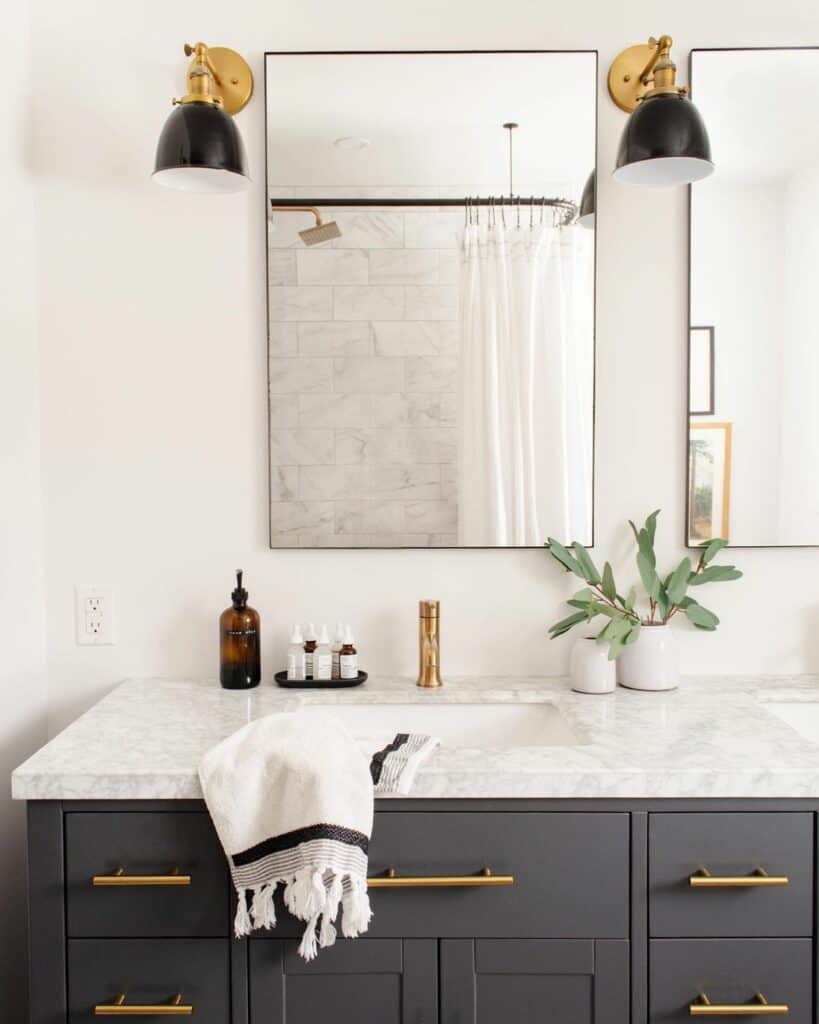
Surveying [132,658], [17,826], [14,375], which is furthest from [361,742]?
[14,375]

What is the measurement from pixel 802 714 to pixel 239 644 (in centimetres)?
115

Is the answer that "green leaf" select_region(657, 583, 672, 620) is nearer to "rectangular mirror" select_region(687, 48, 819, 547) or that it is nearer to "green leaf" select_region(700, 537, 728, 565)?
"green leaf" select_region(700, 537, 728, 565)

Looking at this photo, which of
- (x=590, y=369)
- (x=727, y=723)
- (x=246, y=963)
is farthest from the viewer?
(x=590, y=369)

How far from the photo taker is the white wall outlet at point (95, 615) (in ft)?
6.16

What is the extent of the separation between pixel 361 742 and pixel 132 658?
60 centimetres

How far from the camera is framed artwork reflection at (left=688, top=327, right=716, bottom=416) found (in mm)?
1851

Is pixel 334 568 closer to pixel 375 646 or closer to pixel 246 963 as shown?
pixel 375 646

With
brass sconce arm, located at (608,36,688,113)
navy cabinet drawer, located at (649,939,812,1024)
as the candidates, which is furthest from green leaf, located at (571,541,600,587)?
brass sconce arm, located at (608,36,688,113)

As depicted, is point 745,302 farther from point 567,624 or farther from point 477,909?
point 477,909

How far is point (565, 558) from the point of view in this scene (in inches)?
71.1

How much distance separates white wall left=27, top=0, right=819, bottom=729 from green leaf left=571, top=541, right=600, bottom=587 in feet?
0.27

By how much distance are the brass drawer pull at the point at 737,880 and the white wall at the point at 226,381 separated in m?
0.65

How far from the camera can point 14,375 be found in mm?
1759

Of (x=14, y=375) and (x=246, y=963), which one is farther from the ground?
(x=14, y=375)
